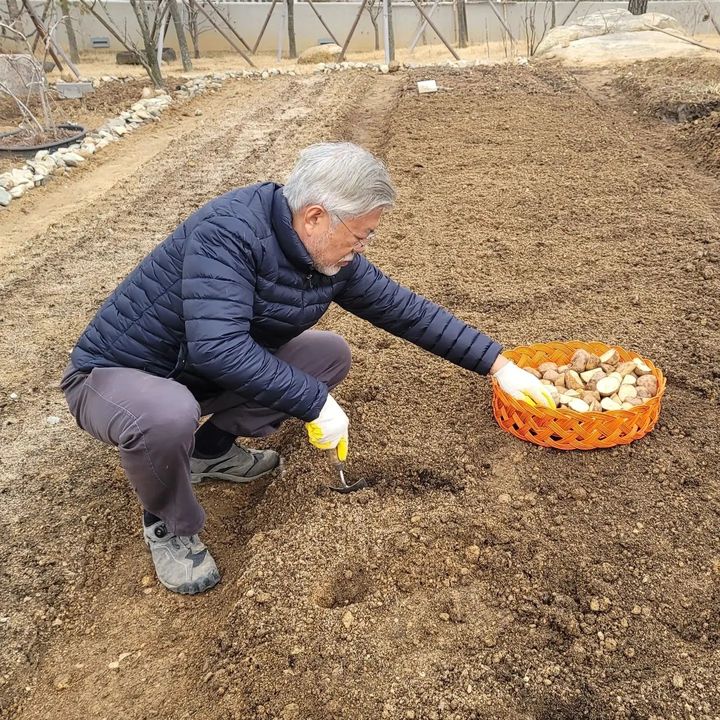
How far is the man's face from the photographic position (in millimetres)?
1981

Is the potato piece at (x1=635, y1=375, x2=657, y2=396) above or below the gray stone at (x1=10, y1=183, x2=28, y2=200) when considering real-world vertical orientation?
above

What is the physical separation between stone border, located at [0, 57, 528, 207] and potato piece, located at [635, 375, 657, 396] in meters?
5.51

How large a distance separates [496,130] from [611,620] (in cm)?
601

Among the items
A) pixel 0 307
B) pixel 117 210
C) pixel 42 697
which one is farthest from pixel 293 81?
pixel 42 697

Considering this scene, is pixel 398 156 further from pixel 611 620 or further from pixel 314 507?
pixel 611 620

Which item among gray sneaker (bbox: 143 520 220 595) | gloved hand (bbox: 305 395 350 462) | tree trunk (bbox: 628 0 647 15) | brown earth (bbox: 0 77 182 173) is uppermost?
gloved hand (bbox: 305 395 350 462)

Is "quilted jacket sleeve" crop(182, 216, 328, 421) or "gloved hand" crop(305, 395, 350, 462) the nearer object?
"quilted jacket sleeve" crop(182, 216, 328, 421)

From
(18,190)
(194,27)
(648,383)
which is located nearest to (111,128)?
(18,190)

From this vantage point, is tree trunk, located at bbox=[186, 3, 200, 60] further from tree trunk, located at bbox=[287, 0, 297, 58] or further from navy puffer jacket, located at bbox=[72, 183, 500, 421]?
navy puffer jacket, located at bbox=[72, 183, 500, 421]

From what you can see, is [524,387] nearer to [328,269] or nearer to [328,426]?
[328,426]

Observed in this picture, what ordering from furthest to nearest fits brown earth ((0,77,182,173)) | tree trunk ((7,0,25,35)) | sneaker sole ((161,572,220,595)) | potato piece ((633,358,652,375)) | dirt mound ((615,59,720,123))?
tree trunk ((7,0,25,35)) → brown earth ((0,77,182,173)) → dirt mound ((615,59,720,123)) → potato piece ((633,358,652,375)) → sneaker sole ((161,572,220,595))

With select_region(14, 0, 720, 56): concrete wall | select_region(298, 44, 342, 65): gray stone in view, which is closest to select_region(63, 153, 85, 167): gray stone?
select_region(298, 44, 342, 65): gray stone

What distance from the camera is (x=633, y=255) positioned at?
4.18m

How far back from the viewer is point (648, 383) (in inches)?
101
